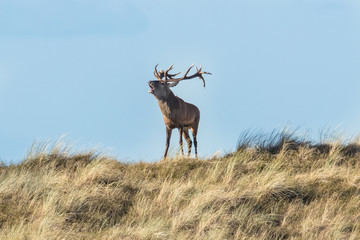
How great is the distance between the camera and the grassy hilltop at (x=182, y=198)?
8.30 meters

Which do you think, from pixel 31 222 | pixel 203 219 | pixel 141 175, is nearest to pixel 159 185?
pixel 141 175

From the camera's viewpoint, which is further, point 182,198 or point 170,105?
point 170,105

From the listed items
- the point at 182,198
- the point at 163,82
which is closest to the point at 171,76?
the point at 163,82

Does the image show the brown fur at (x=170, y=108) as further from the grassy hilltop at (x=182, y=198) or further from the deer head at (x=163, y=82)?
the grassy hilltop at (x=182, y=198)

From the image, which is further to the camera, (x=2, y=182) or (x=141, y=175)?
(x=141, y=175)

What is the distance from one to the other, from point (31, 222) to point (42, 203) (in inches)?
33.9

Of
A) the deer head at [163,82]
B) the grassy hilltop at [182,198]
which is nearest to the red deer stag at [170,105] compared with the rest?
the deer head at [163,82]

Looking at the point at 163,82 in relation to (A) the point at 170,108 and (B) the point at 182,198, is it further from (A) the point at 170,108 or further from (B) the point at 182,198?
(B) the point at 182,198

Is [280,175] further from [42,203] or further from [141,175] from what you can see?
[42,203]

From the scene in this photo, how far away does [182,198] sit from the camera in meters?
9.41

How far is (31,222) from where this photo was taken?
8477 mm

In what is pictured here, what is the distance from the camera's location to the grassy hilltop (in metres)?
8.30

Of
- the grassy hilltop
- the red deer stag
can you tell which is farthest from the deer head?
the grassy hilltop

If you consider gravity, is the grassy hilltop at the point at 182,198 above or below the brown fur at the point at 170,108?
below
